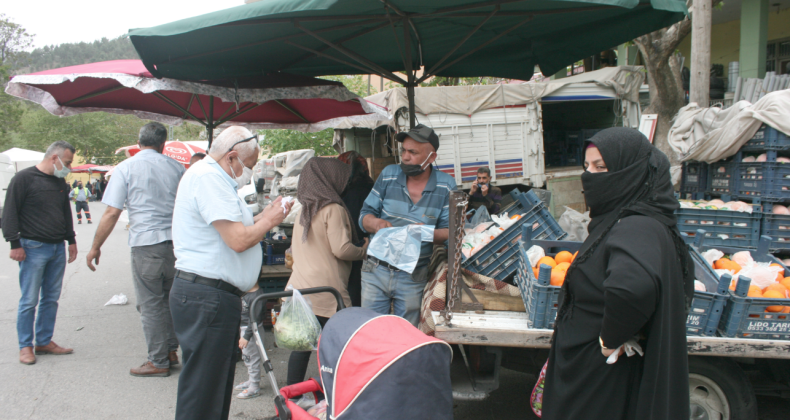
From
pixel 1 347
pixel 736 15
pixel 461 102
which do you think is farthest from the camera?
pixel 736 15

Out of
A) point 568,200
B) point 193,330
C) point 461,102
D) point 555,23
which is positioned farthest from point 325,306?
point 568,200

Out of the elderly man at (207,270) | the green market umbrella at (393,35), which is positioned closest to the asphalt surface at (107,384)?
the elderly man at (207,270)

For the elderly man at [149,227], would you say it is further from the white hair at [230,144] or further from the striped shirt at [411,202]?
the striped shirt at [411,202]

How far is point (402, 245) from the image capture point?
340 cm

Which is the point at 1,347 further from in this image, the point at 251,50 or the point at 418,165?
the point at 418,165

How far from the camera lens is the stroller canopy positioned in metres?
1.96

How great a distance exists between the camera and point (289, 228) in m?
6.25

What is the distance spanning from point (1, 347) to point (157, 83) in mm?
3647

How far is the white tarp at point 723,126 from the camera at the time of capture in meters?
4.83

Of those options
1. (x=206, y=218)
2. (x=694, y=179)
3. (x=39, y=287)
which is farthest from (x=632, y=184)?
(x=39, y=287)

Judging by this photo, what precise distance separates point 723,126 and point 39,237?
24.3 ft

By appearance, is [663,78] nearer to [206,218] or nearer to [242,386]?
[242,386]

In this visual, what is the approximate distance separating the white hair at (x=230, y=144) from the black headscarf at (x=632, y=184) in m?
2.03

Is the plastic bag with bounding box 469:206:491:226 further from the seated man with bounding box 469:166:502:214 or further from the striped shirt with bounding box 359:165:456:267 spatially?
the seated man with bounding box 469:166:502:214
